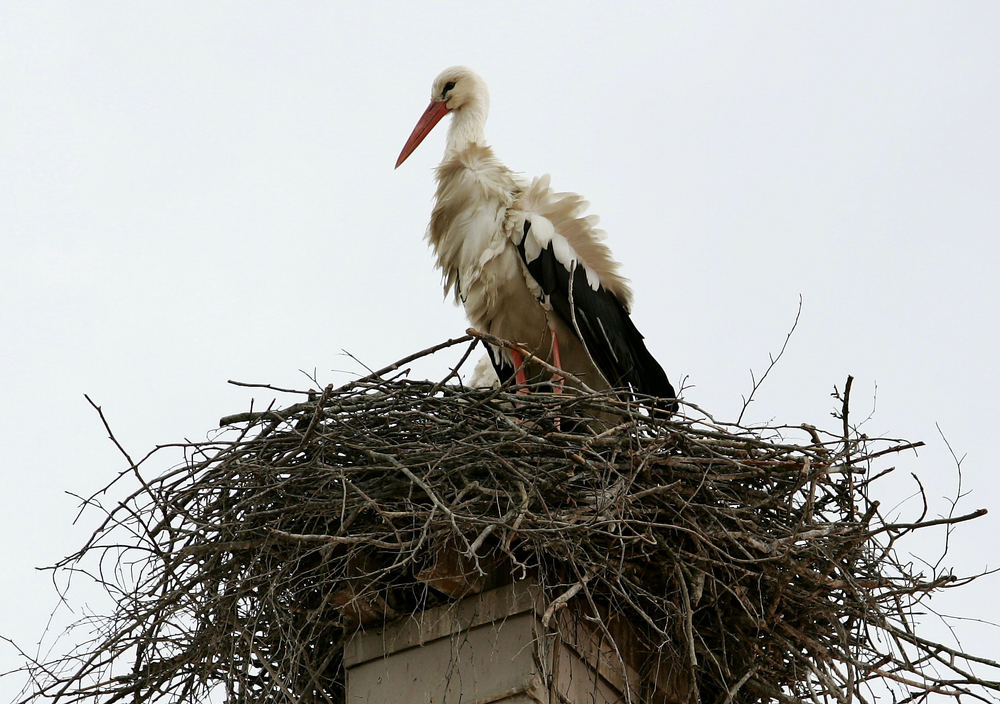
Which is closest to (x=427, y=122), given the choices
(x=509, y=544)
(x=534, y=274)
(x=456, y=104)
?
(x=456, y=104)

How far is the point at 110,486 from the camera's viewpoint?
410 cm

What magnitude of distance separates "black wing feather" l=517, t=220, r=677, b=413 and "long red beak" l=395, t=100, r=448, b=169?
55.7 inches

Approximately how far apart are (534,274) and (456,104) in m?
1.44

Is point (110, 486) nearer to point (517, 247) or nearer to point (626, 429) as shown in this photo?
point (626, 429)

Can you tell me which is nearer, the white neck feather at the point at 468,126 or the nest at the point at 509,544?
the nest at the point at 509,544

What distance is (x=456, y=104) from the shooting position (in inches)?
262

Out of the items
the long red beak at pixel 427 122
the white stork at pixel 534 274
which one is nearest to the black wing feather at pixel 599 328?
the white stork at pixel 534 274

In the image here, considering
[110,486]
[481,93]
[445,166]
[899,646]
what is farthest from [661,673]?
[481,93]

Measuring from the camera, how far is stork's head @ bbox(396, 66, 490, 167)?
650 centimetres

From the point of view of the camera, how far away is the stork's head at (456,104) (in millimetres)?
6496

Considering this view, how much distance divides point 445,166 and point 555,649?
2.64 metres

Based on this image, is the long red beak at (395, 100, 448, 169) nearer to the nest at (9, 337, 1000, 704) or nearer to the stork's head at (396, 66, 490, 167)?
the stork's head at (396, 66, 490, 167)

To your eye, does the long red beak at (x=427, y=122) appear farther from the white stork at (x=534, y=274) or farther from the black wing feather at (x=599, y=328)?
the black wing feather at (x=599, y=328)

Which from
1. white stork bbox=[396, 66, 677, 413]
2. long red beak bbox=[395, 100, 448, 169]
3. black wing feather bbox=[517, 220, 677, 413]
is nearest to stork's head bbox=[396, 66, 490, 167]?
long red beak bbox=[395, 100, 448, 169]
